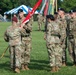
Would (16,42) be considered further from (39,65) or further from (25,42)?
(39,65)

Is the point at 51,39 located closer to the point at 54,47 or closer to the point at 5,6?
the point at 54,47

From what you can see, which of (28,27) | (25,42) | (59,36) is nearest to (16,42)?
(25,42)

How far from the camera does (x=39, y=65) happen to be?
45.6ft

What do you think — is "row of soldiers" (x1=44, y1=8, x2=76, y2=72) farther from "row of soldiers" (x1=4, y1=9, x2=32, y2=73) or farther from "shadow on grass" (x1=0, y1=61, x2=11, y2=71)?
"shadow on grass" (x1=0, y1=61, x2=11, y2=71)

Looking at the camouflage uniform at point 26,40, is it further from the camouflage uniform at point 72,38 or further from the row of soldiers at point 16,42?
the camouflage uniform at point 72,38

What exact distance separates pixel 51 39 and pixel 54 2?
2234 millimetres

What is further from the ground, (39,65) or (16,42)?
(16,42)

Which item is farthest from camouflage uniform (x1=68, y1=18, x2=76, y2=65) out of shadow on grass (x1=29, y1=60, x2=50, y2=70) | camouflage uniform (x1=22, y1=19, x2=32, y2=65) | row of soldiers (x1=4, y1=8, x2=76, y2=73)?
camouflage uniform (x1=22, y1=19, x2=32, y2=65)

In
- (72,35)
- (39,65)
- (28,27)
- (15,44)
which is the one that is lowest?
(39,65)

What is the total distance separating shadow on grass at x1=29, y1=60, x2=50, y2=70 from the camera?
13.2m

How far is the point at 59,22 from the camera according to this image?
13.3m

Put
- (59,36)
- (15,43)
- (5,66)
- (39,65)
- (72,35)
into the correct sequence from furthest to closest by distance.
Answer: (39,65)
(72,35)
(5,66)
(59,36)
(15,43)

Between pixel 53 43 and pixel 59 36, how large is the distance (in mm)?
612

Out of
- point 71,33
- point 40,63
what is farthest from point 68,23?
point 40,63
